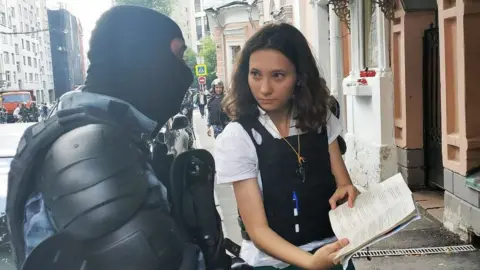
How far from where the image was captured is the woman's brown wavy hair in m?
1.87

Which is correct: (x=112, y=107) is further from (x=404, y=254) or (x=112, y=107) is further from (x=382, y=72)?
(x=382, y=72)

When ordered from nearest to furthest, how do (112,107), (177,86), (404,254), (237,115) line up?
(112,107), (177,86), (237,115), (404,254)

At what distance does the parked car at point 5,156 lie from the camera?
3.49 m

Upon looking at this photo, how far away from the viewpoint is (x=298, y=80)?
6.26 ft

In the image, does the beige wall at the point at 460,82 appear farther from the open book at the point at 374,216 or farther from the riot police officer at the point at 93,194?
the riot police officer at the point at 93,194

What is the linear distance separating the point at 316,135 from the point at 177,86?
0.54 meters

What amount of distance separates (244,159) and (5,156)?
3.35m

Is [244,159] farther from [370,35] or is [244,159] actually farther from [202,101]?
[202,101]

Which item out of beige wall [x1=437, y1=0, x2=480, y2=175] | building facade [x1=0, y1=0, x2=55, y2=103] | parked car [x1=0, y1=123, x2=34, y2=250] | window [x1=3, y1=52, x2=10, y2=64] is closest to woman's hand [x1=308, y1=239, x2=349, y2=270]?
parked car [x1=0, y1=123, x2=34, y2=250]

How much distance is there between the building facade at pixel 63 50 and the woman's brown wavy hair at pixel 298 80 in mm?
55133

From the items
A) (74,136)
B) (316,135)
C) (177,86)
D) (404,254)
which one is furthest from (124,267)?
(404,254)

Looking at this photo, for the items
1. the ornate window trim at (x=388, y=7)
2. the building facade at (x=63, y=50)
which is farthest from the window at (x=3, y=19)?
the ornate window trim at (x=388, y=7)

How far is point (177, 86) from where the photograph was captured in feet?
5.71

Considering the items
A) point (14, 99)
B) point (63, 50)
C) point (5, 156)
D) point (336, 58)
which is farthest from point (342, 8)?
point (63, 50)
